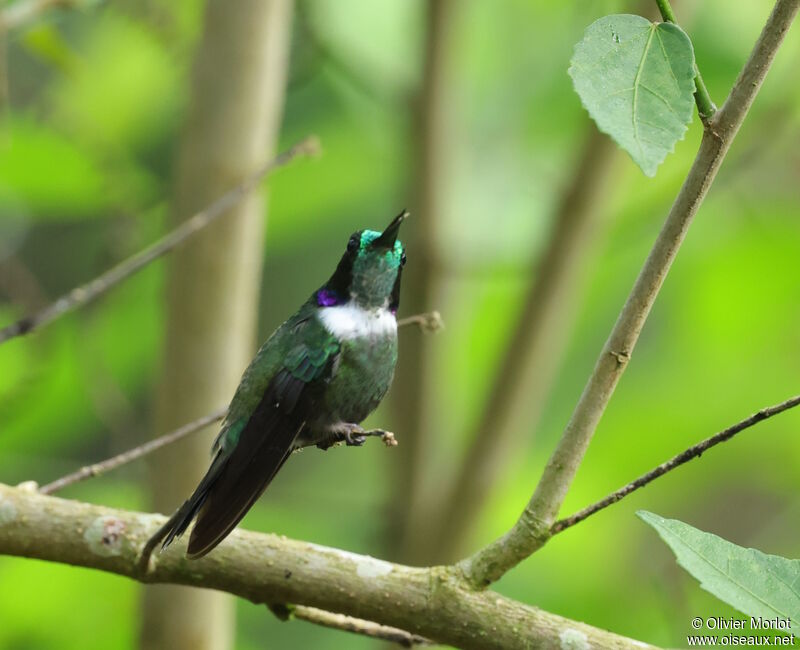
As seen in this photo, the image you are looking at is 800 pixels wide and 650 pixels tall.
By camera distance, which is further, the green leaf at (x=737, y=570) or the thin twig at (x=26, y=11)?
the thin twig at (x=26, y=11)

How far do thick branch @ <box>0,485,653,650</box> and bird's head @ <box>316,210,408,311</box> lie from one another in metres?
0.32

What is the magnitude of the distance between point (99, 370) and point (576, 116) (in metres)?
1.72

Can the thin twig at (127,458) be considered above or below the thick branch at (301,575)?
above

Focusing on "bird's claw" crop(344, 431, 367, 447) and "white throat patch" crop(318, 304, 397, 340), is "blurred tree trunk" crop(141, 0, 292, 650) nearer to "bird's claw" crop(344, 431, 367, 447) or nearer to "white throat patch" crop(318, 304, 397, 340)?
"white throat patch" crop(318, 304, 397, 340)

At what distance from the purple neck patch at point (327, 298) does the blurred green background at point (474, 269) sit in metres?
1.35

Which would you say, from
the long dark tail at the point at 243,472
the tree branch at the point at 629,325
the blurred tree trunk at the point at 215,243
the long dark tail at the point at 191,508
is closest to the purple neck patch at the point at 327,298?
the long dark tail at the point at 243,472

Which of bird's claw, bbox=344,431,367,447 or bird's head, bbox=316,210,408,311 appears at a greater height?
bird's head, bbox=316,210,408,311

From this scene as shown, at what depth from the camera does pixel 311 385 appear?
4.22 feet

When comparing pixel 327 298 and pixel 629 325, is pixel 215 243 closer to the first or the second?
pixel 327 298

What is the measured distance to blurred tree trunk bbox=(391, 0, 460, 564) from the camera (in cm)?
282

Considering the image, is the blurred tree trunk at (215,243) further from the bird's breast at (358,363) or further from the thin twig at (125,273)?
the bird's breast at (358,363)

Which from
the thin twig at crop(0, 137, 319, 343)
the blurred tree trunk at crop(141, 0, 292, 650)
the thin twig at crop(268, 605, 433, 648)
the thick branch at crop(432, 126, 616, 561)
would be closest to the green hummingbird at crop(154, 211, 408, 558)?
the thin twig at crop(268, 605, 433, 648)

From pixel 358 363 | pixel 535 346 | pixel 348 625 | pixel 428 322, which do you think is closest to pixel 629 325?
pixel 358 363

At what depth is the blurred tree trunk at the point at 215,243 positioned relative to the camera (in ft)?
6.73
